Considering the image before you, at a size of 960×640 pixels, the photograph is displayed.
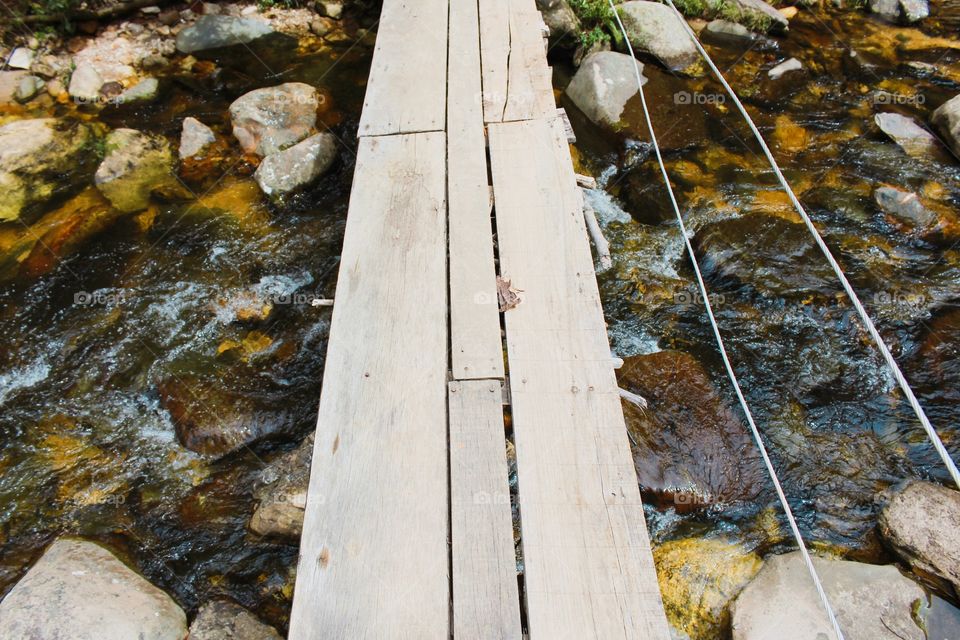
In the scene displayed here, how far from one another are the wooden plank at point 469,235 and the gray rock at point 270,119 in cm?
199

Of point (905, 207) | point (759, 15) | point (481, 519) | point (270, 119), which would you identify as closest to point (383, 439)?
point (481, 519)

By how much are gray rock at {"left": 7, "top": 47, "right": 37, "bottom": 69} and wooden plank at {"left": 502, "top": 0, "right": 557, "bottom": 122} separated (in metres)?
5.56

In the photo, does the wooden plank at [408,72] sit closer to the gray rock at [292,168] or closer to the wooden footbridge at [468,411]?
the wooden footbridge at [468,411]

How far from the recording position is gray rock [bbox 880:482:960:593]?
2.94m

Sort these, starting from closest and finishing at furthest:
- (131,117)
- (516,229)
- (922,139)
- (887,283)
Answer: (516,229), (887,283), (922,139), (131,117)

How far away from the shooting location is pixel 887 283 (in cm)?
437

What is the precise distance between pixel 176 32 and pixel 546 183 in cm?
590

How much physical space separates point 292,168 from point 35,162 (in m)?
2.58

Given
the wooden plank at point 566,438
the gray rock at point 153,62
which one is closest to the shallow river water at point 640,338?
the gray rock at point 153,62

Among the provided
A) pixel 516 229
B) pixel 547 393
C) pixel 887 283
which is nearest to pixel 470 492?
pixel 547 393

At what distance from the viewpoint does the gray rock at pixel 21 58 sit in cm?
617

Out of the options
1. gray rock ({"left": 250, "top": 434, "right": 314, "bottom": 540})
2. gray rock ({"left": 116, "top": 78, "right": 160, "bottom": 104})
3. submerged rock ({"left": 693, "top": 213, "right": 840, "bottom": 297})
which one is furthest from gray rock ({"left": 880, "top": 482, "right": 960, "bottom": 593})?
gray rock ({"left": 116, "top": 78, "right": 160, "bottom": 104})

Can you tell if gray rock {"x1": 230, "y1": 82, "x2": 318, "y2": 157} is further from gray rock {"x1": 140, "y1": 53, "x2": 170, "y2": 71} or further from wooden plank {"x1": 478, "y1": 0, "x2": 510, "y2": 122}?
wooden plank {"x1": 478, "y1": 0, "x2": 510, "y2": 122}

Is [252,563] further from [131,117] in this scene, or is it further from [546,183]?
[131,117]
